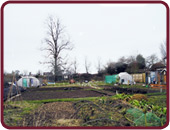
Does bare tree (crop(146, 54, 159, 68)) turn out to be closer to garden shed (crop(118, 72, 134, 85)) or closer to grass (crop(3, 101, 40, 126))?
garden shed (crop(118, 72, 134, 85))

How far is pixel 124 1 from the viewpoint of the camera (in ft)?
10.1

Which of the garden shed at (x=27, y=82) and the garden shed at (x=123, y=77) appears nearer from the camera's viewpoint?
the garden shed at (x=27, y=82)

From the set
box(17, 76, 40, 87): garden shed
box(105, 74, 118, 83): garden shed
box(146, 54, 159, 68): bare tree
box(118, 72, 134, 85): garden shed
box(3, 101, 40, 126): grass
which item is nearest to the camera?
box(3, 101, 40, 126): grass

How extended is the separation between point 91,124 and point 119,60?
16.0 metres

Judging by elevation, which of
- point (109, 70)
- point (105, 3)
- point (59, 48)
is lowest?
point (109, 70)

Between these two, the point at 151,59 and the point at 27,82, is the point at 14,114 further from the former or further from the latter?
the point at 151,59

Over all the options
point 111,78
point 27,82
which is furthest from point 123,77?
point 27,82

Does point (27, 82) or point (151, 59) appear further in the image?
point (27, 82)

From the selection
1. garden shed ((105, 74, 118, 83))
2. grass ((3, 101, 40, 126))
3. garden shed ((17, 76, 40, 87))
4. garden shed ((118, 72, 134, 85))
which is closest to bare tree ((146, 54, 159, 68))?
garden shed ((118, 72, 134, 85))

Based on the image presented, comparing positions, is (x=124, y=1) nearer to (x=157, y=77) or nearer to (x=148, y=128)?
(x=148, y=128)

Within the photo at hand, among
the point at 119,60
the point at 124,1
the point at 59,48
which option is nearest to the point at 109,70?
the point at 119,60

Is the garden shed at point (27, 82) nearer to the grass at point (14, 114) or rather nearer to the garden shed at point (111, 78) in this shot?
the garden shed at point (111, 78)

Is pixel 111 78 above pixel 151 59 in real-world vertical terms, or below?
below

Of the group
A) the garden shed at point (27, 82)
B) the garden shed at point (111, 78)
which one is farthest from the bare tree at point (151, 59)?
the garden shed at point (27, 82)
